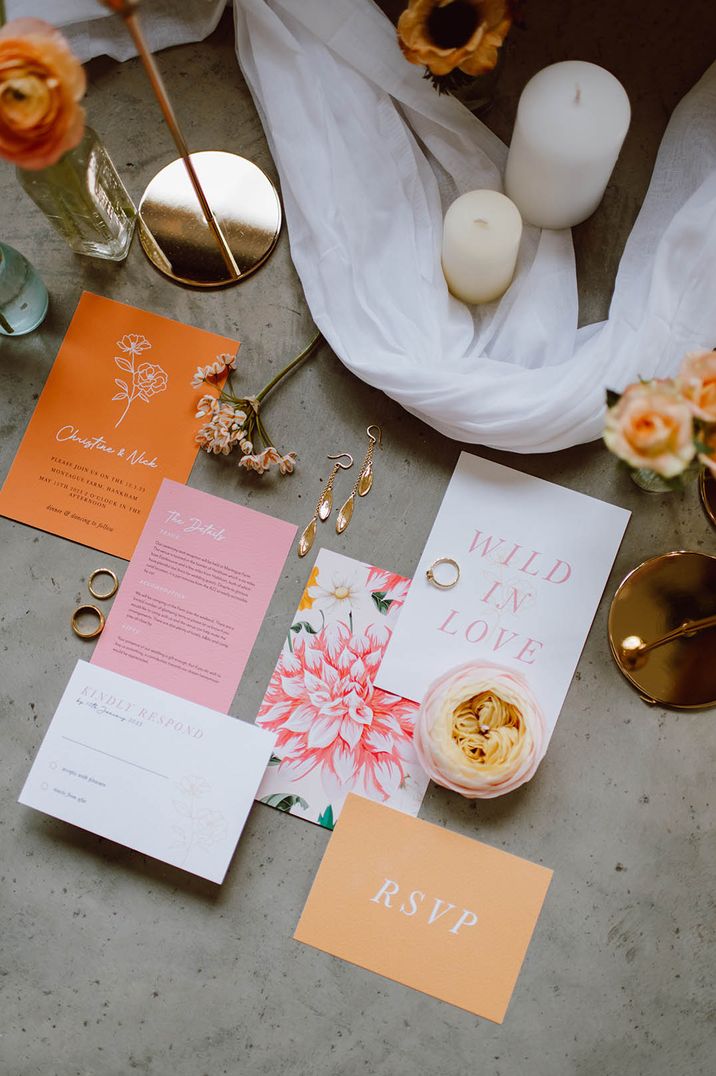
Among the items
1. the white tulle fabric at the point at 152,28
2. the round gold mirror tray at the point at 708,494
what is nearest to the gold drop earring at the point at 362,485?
the round gold mirror tray at the point at 708,494

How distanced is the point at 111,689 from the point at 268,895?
0.84 ft

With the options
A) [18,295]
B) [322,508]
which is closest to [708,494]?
[322,508]

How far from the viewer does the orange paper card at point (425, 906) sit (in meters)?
0.80

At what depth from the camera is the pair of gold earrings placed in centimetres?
84

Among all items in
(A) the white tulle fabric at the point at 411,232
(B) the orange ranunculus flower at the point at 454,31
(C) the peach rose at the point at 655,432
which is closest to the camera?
(C) the peach rose at the point at 655,432

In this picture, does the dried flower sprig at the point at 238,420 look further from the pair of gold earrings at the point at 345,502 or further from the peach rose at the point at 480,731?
the peach rose at the point at 480,731

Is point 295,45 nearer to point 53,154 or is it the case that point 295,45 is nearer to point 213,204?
point 213,204

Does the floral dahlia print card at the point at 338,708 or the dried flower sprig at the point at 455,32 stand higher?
the dried flower sprig at the point at 455,32

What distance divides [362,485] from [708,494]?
344 mm

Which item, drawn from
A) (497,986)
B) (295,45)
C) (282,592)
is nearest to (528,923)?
(497,986)

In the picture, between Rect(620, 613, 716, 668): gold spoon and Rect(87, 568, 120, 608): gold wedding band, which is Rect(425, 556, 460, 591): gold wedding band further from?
Rect(87, 568, 120, 608): gold wedding band

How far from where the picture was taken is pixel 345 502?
839mm

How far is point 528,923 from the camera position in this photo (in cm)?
80

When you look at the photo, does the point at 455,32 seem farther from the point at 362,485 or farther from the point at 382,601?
the point at 382,601
